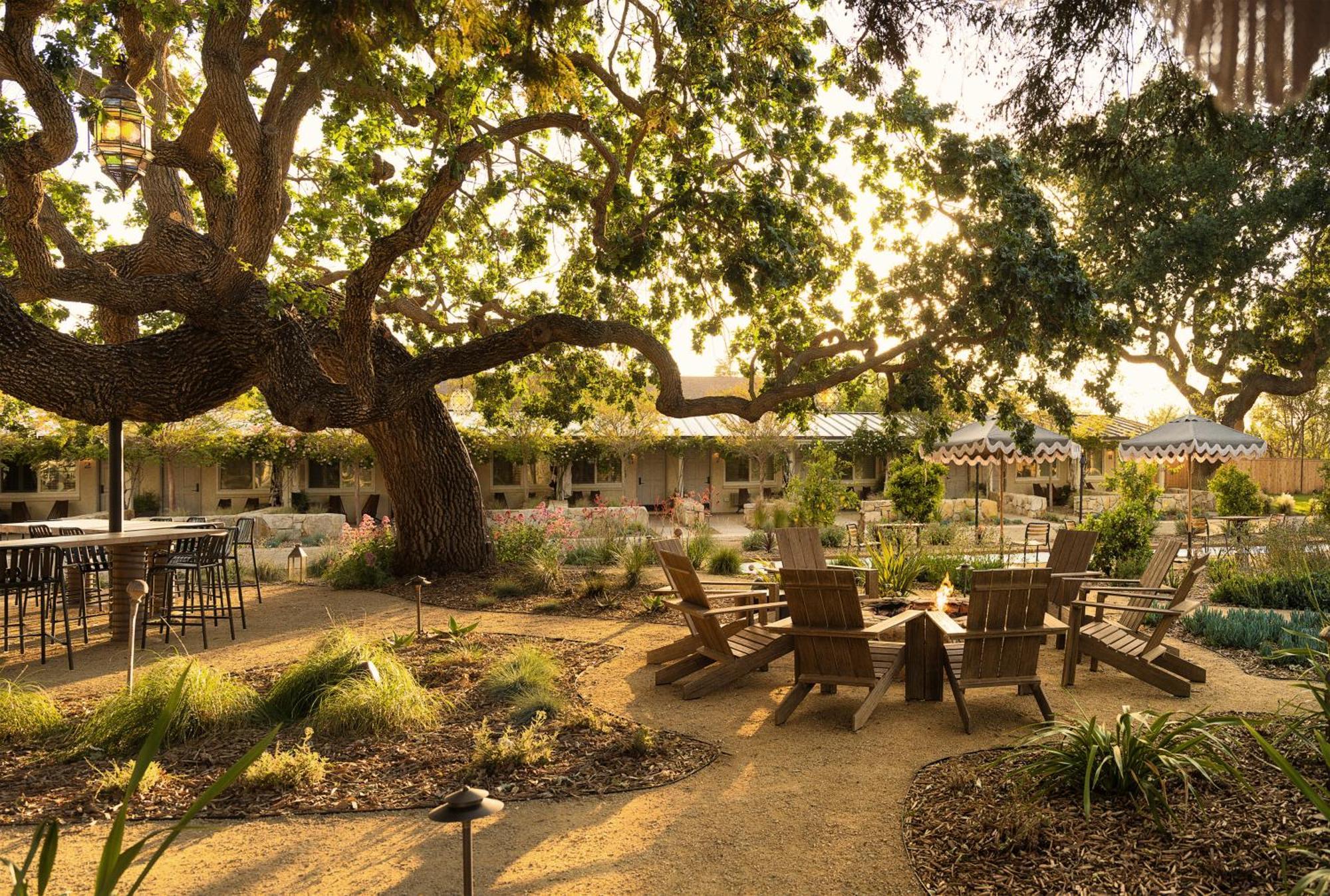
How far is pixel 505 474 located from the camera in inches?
1170

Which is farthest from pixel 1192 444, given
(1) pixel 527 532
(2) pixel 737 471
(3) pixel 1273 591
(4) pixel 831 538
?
(2) pixel 737 471

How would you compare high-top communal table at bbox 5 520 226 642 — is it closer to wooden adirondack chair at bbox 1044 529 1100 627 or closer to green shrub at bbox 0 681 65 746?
green shrub at bbox 0 681 65 746

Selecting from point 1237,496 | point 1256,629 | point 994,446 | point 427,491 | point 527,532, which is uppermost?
point 994,446

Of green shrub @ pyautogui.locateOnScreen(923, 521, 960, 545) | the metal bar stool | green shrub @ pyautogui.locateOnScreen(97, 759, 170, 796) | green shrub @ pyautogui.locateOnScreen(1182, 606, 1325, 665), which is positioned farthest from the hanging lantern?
green shrub @ pyautogui.locateOnScreen(923, 521, 960, 545)

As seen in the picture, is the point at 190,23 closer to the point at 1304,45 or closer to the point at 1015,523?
the point at 1304,45

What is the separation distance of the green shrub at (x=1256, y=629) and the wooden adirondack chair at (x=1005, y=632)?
317 centimetres

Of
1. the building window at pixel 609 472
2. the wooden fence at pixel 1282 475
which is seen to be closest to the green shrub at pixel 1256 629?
the building window at pixel 609 472

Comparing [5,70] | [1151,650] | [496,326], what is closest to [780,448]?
[496,326]

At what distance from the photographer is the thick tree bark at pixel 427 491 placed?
42.9 feet

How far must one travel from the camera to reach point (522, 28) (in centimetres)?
456

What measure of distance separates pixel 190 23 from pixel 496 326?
6.11 meters

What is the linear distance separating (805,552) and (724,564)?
425 cm

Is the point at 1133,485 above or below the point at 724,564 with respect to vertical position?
above

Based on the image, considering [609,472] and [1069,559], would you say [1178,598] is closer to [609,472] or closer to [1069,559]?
[1069,559]
